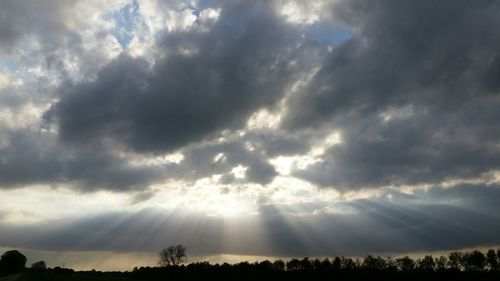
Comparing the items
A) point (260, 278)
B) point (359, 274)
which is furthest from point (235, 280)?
point (359, 274)

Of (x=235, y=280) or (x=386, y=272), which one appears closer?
(x=386, y=272)

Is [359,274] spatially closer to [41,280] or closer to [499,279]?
[499,279]

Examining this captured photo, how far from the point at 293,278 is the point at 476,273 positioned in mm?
68682

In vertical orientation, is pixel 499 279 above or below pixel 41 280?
below

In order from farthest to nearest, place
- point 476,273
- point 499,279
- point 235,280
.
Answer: point 235,280, point 476,273, point 499,279

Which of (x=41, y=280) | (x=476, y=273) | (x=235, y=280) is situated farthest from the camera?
(x=235, y=280)

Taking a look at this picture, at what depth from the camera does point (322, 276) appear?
19288 centimetres

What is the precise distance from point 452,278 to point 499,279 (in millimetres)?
14425

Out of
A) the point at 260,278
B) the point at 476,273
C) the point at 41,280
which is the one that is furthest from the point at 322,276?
the point at 41,280

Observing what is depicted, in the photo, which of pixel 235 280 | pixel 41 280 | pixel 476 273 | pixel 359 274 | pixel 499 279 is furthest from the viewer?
pixel 235 280

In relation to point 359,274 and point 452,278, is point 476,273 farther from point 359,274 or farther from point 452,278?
point 359,274

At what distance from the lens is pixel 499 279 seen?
155 meters

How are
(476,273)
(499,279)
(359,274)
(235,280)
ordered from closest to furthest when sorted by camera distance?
(499,279)
(476,273)
(359,274)
(235,280)

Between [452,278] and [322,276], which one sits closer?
[452,278]
